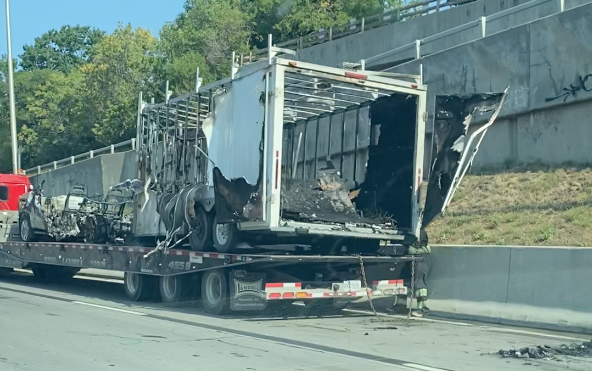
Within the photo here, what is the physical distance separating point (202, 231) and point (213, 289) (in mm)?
1007

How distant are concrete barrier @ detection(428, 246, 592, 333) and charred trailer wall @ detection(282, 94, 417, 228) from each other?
3.73 ft

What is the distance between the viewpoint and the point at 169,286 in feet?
51.4

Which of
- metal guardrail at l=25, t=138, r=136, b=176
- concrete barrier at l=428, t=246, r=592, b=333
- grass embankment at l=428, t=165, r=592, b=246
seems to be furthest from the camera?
metal guardrail at l=25, t=138, r=136, b=176

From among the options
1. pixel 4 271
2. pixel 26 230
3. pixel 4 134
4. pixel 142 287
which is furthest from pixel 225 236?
pixel 4 134

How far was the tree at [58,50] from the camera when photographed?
101 m

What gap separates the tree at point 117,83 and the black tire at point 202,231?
38.4 meters

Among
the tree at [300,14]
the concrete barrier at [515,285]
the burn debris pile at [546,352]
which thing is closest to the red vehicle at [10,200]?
the concrete barrier at [515,285]

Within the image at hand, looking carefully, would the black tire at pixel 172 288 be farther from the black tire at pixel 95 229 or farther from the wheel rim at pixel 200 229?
the black tire at pixel 95 229

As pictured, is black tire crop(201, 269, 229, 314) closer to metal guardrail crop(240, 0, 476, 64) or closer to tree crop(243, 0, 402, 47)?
metal guardrail crop(240, 0, 476, 64)

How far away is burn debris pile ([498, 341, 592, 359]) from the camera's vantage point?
9.66 m

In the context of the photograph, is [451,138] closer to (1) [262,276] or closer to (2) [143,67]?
(1) [262,276]

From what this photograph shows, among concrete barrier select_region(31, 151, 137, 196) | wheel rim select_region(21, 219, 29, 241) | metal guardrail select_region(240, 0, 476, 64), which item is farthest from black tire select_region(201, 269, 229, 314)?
concrete barrier select_region(31, 151, 137, 196)

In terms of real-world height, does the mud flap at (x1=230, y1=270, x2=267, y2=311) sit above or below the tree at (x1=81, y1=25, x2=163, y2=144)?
below

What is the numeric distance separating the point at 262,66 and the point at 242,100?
0.81m
